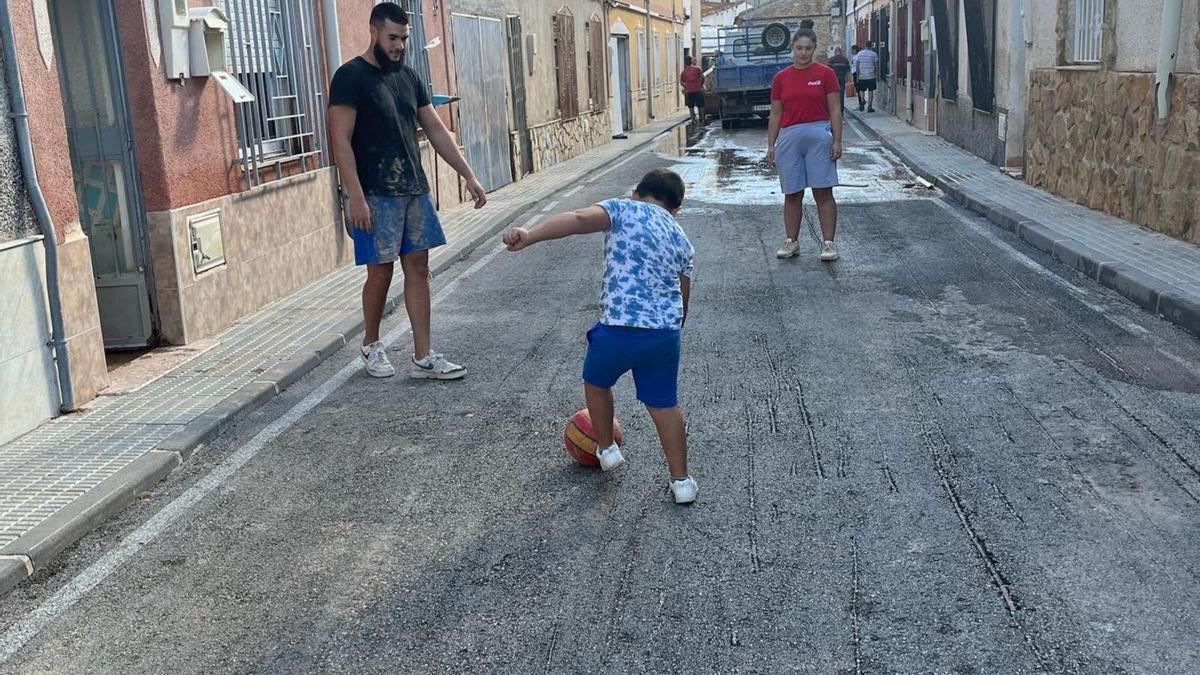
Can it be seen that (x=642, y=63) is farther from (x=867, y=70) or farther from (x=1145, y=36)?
(x=1145, y=36)

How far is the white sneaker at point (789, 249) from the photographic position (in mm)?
10352

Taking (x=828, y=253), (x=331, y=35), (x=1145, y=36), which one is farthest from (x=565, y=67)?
(x=828, y=253)

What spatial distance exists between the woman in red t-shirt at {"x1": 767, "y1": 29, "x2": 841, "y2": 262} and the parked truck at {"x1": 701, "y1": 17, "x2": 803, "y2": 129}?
72.0 ft

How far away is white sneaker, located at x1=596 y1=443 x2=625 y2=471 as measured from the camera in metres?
5.10

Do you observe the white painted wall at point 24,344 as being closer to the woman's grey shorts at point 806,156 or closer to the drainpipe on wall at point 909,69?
the woman's grey shorts at point 806,156

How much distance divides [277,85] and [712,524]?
6.79 metres

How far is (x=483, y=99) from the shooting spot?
706 inches

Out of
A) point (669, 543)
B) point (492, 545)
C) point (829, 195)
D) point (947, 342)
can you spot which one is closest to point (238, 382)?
point (492, 545)

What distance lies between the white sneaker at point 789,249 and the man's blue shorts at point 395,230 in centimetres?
415

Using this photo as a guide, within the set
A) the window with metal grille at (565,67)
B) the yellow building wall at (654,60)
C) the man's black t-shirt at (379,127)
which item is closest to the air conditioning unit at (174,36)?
the man's black t-shirt at (379,127)

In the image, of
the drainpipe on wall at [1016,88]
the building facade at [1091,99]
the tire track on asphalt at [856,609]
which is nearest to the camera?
the tire track on asphalt at [856,609]

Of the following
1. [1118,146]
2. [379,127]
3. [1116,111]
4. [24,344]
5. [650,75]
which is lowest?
[24,344]

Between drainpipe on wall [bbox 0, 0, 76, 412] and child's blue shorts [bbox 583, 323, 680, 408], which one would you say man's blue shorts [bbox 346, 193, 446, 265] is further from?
child's blue shorts [bbox 583, 323, 680, 408]

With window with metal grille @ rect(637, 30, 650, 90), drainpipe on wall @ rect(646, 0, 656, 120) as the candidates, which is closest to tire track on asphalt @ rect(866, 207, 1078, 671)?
window with metal grille @ rect(637, 30, 650, 90)
